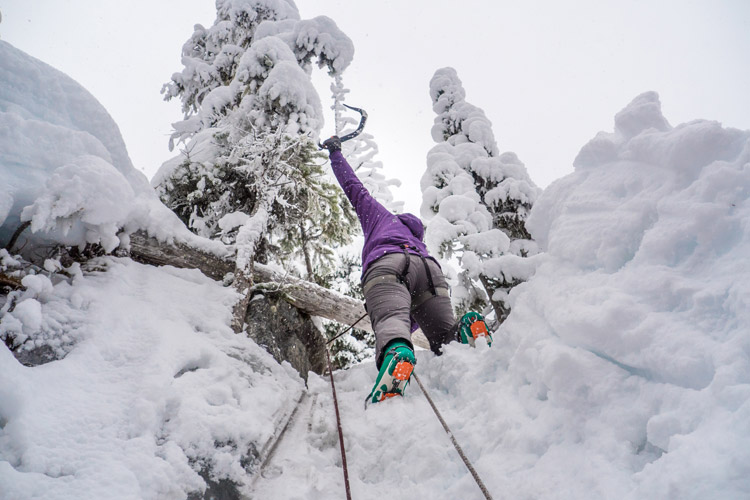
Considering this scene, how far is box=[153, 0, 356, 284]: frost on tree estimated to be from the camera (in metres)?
5.58

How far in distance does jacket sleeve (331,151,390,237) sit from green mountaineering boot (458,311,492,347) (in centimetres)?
148

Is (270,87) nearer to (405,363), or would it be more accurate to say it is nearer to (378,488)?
(405,363)

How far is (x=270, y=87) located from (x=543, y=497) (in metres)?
6.72

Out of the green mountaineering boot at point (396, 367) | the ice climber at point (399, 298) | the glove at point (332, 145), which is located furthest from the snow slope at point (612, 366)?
the glove at point (332, 145)

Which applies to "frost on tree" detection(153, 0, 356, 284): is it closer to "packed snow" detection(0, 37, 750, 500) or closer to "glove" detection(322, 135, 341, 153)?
"glove" detection(322, 135, 341, 153)

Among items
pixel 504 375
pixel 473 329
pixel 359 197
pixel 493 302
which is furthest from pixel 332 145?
pixel 493 302

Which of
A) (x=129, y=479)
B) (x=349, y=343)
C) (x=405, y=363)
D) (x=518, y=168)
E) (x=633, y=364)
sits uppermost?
(x=518, y=168)


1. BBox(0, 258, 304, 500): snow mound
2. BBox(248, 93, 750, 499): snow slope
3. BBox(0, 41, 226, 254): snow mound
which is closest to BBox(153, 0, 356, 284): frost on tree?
BBox(0, 258, 304, 500): snow mound

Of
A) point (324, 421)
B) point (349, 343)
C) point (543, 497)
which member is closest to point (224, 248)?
point (324, 421)

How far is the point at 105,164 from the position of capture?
2775mm

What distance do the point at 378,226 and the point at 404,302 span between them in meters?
1.19

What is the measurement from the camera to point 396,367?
95.7 inches

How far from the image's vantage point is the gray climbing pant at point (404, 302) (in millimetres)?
2680

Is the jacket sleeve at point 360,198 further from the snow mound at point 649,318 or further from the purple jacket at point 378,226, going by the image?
the snow mound at point 649,318
